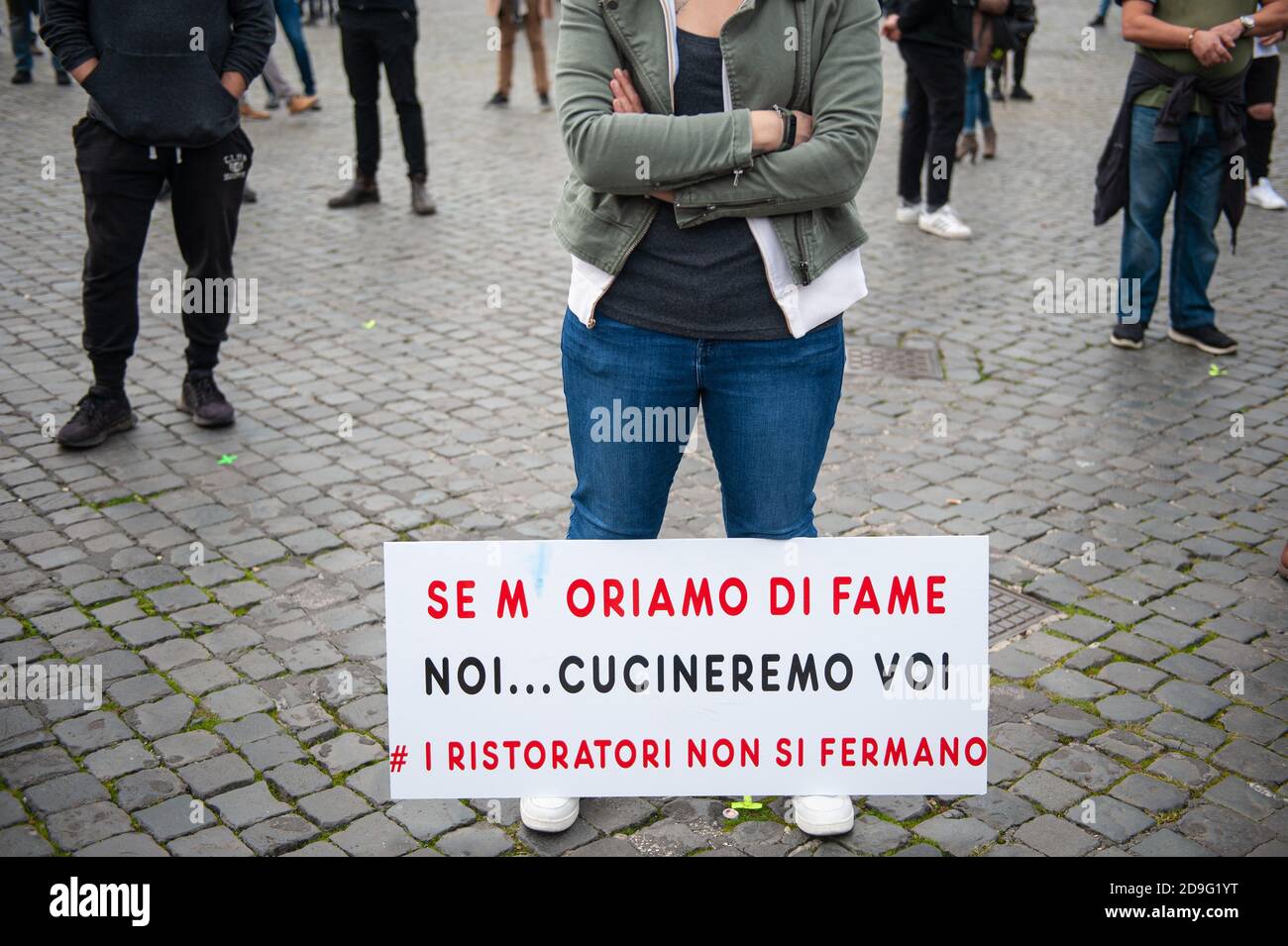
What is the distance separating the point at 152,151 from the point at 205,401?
103 cm

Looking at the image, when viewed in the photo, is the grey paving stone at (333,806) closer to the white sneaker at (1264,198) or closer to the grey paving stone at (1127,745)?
the grey paving stone at (1127,745)

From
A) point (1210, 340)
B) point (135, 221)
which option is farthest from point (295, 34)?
point (1210, 340)

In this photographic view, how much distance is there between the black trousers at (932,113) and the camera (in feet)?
28.3

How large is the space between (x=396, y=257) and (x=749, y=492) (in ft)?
18.9

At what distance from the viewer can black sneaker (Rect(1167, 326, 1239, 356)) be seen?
6.59 m

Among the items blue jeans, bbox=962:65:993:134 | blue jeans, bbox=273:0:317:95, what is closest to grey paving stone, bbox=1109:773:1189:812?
blue jeans, bbox=962:65:993:134

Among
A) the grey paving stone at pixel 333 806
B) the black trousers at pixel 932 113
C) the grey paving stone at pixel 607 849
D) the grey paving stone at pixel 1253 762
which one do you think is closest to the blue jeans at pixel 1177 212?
the black trousers at pixel 932 113

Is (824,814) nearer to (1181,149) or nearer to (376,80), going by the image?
(1181,149)

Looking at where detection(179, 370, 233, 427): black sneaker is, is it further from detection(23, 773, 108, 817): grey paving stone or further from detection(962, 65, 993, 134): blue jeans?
detection(962, 65, 993, 134): blue jeans

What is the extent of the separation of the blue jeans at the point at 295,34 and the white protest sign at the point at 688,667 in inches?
425

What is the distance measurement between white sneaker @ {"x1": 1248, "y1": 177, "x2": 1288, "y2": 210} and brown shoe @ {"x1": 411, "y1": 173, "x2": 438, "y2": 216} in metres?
5.81

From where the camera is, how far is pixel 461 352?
6535mm

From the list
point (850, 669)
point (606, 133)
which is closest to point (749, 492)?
point (850, 669)

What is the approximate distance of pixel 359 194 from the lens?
9.48 m
